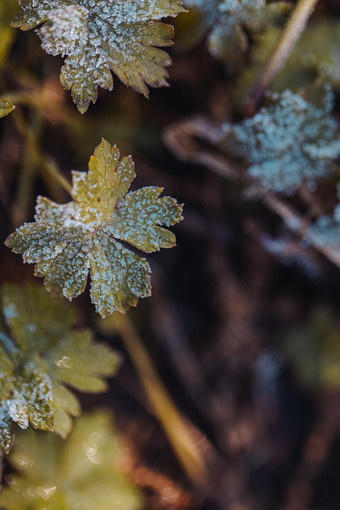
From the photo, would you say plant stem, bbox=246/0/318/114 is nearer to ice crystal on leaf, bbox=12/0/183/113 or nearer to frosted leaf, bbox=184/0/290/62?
frosted leaf, bbox=184/0/290/62

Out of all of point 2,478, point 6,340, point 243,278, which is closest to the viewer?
point 6,340

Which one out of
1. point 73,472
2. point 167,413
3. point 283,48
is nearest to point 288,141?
point 283,48

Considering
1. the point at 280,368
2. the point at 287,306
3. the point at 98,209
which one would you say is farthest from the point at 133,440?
the point at 98,209

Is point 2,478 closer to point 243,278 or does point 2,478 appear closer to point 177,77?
point 243,278

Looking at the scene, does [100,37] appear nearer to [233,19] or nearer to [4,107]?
[4,107]

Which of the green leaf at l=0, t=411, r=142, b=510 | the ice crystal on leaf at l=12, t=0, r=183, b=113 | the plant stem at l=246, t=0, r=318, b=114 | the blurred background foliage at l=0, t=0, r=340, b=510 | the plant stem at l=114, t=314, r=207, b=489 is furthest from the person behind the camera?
the plant stem at l=114, t=314, r=207, b=489

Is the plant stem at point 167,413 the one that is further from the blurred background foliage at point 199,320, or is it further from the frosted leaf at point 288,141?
the frosted leaf at point 288,141

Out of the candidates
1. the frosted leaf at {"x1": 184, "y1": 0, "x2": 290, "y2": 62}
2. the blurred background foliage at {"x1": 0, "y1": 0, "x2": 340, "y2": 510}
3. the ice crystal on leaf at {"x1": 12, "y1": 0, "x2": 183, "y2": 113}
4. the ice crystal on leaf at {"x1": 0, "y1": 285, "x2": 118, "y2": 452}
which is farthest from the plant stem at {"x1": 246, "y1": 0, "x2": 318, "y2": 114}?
the ice crystal on leaf at {"x1": 0, "y1": 285, "x2": 118, "y2": 452}
